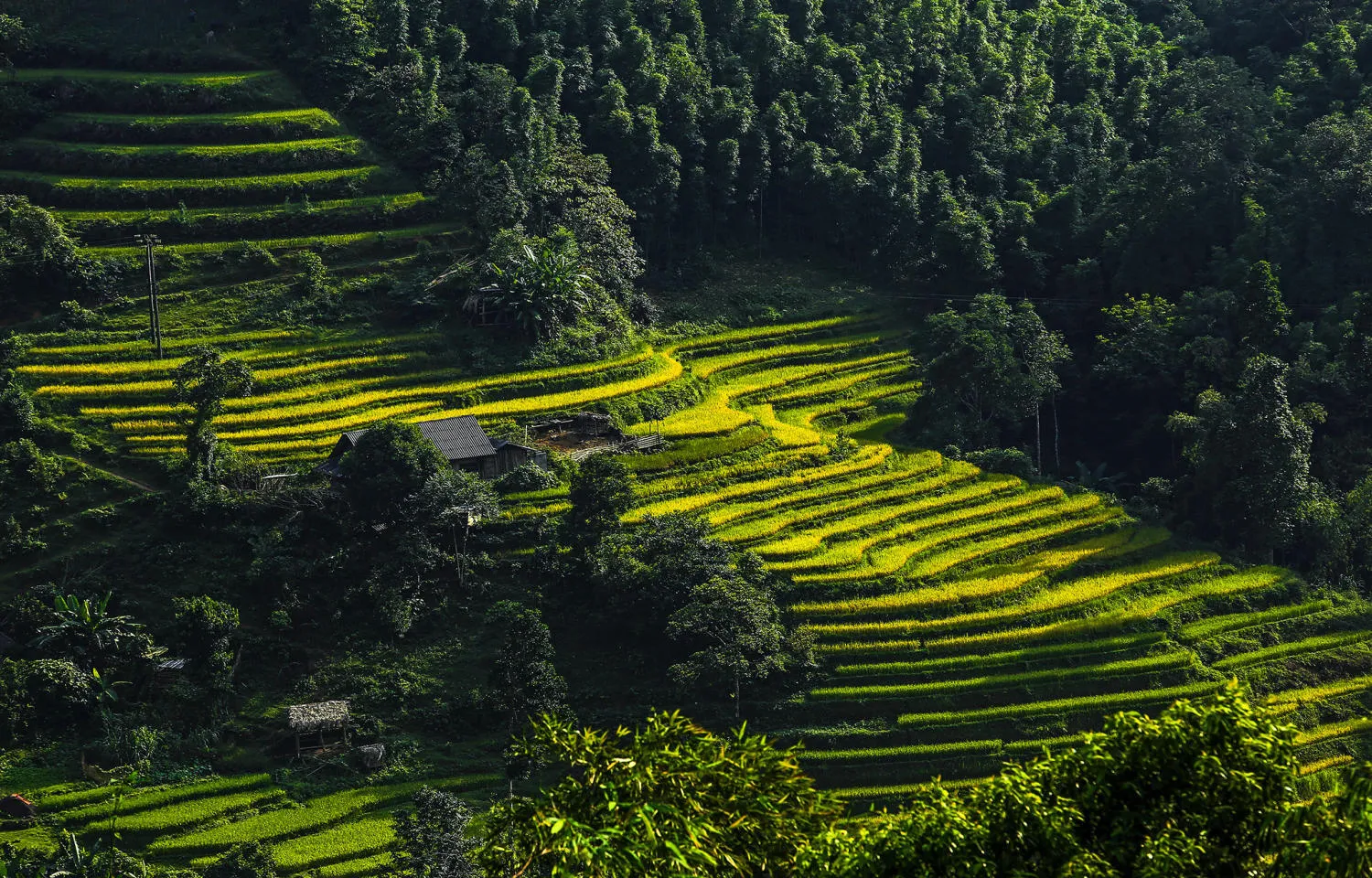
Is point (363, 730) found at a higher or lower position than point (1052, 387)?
lower

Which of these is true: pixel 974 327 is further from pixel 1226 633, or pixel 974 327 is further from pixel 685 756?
pixel 685 756

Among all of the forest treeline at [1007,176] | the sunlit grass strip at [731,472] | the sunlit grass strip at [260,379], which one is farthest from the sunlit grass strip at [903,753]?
the sunlit grass strip at [260,379]

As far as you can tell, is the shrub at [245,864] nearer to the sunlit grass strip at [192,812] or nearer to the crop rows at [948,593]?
the sunlit grass strip at [192,812]

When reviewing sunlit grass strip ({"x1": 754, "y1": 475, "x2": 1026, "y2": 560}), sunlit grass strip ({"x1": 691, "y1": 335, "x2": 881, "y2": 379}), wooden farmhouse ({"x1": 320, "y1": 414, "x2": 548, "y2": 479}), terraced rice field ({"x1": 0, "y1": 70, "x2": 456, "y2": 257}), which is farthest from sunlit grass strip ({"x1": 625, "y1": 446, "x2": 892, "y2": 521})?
terraced rice field ({"x1": 0, "y1": 70, "x2": 456, "y2": 257})

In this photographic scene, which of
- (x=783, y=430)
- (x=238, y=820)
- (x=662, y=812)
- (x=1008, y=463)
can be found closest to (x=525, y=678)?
(x=238, y=820)

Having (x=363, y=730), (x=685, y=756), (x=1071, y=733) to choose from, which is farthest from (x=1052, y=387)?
(x=685, y=756)

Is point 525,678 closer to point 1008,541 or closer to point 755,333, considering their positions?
point 1008,541
